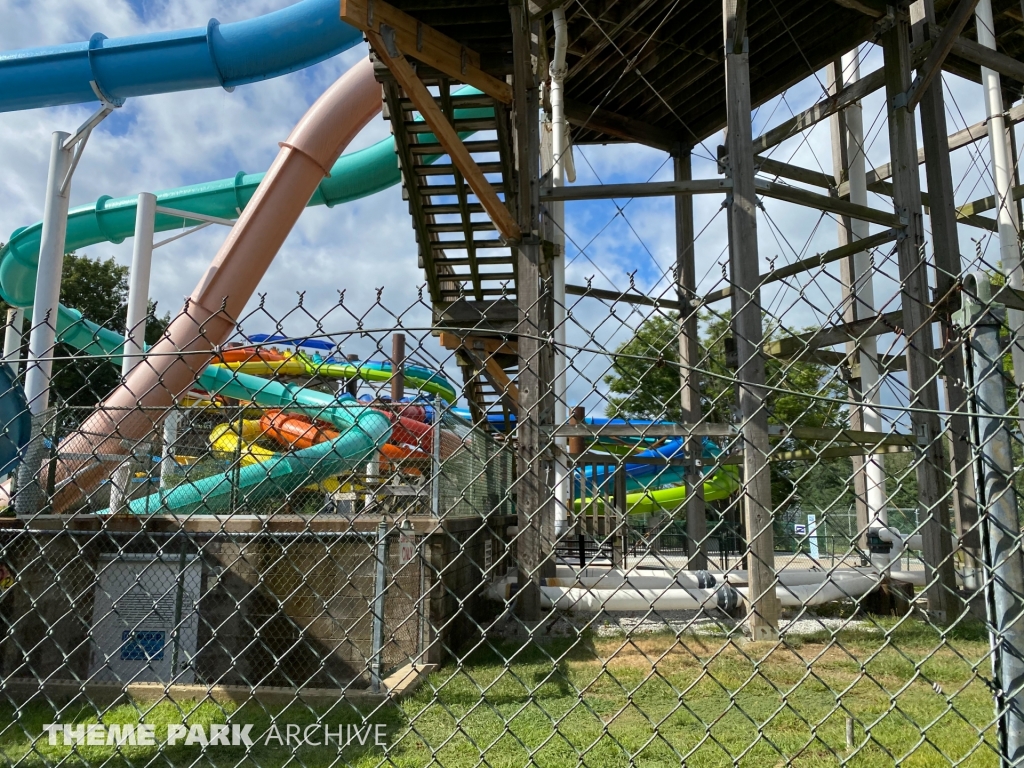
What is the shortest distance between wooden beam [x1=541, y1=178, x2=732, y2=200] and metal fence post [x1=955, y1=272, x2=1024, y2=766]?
227 inches

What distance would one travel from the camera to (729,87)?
7.43m

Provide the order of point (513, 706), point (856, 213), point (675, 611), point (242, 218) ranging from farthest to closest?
point (242, 218)
point (675, 611)
point (856, 213)
point (513, 706)

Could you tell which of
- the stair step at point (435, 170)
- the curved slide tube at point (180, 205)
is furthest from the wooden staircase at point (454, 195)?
the curved slide tube at point (180, 205)

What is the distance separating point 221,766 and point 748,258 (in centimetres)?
588

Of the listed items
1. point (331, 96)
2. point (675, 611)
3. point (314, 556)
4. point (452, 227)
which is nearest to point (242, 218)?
point (331, 96)

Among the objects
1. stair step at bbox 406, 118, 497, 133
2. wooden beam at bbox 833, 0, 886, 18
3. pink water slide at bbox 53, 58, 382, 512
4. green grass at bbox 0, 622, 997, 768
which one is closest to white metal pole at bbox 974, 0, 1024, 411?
wooden beam at bbox 833, 0, 886, 18

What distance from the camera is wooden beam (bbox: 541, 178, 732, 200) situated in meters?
7.38

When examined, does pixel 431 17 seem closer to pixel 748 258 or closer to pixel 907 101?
pixel 748 258

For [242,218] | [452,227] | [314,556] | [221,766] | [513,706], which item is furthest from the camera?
[242,218]

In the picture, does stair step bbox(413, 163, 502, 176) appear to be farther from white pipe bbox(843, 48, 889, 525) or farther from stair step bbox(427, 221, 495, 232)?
white pipe bbox(843, 48, 889, 525)

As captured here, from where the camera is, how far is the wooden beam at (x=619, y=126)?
10070mm

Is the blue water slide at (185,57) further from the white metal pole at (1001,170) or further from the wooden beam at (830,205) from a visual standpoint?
the white metal pole at (1001,170)

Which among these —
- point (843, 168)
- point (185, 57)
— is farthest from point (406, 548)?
point (185, 57)

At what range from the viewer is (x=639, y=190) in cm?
761
